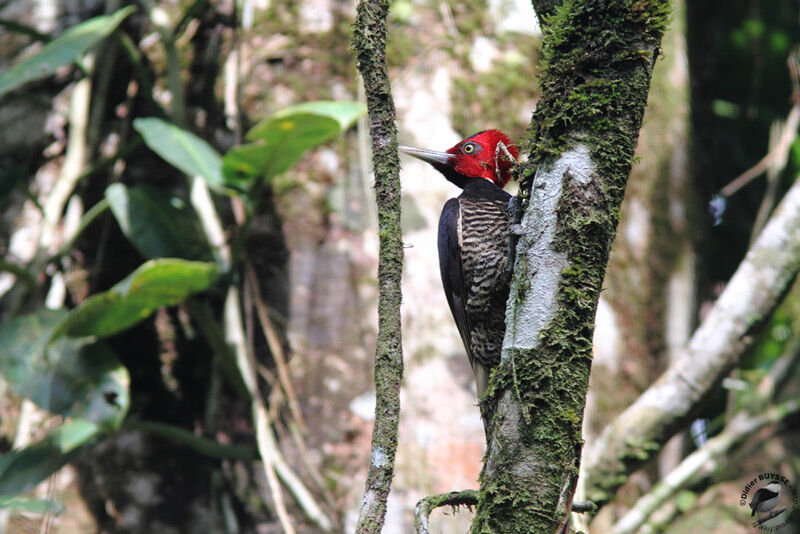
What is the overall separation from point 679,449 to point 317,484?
1933mm

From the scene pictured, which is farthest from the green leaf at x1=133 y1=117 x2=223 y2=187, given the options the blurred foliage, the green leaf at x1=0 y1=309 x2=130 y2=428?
the green leaf at x1=0 y1=309 x2=130 y2=428

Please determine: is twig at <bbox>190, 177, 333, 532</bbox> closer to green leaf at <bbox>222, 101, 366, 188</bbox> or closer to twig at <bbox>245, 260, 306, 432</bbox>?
twig at <bbox>245, 260, 306, 432</bbox>

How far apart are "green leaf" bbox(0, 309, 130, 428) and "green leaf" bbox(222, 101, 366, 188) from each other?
0.79 metres

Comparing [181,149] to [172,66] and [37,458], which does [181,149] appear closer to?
[172,66]

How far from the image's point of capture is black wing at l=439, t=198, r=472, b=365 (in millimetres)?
2373

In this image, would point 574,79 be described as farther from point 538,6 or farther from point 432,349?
point 432,349

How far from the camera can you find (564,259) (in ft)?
4.05

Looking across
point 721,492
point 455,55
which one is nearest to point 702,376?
point 721,492

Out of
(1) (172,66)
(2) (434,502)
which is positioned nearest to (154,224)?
(1) (172,66)

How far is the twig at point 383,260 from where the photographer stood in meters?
1.13

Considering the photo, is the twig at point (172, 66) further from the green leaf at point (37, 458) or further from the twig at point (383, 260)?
the twig at point (383, 260)

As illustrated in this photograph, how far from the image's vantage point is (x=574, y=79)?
1.28m

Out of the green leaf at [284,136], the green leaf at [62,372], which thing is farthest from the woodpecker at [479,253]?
the green leaf at [62,372]

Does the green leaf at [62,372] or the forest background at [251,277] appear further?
the forest background at [251,277]
